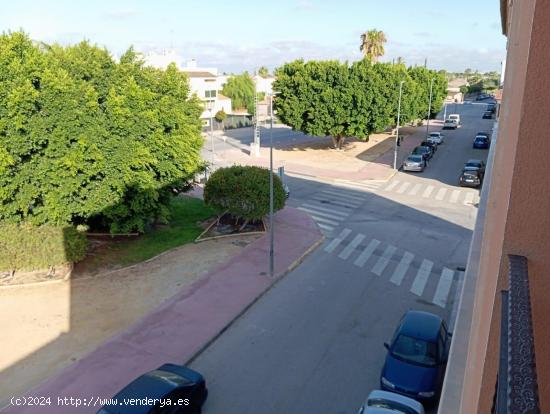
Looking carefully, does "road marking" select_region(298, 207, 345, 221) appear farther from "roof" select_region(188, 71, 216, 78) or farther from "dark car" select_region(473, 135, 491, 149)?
"roof" select_region(188, 71, 216, 78)

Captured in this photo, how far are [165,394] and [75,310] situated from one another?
6479 millimetres

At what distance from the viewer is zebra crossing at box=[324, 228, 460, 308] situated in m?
16.0

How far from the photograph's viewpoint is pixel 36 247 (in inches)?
629

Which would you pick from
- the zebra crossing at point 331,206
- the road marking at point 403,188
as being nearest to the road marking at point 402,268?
the zebra crossing at point 331,206

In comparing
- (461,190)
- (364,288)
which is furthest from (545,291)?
(461,190)

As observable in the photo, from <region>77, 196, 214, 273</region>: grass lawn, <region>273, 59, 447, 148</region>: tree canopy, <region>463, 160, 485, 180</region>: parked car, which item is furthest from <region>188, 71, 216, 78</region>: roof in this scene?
<region>77, 196, 214, 273</region>: grass lawn

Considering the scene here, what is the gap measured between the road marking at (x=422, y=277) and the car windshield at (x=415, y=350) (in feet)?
15.6

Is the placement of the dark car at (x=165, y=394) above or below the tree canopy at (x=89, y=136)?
below

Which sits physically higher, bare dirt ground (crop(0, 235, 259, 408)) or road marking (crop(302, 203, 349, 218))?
road marking (crop(302, 203, 349, 218))

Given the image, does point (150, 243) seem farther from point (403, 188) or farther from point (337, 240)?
point (403, 188)

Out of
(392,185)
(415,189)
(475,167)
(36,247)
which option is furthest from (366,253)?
(475,167)

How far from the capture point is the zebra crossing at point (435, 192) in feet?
90.8

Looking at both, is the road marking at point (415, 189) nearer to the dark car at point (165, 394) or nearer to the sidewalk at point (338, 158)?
the sidewalk at point (338, 158)

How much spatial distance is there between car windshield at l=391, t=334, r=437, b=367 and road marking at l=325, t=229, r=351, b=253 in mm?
8571
